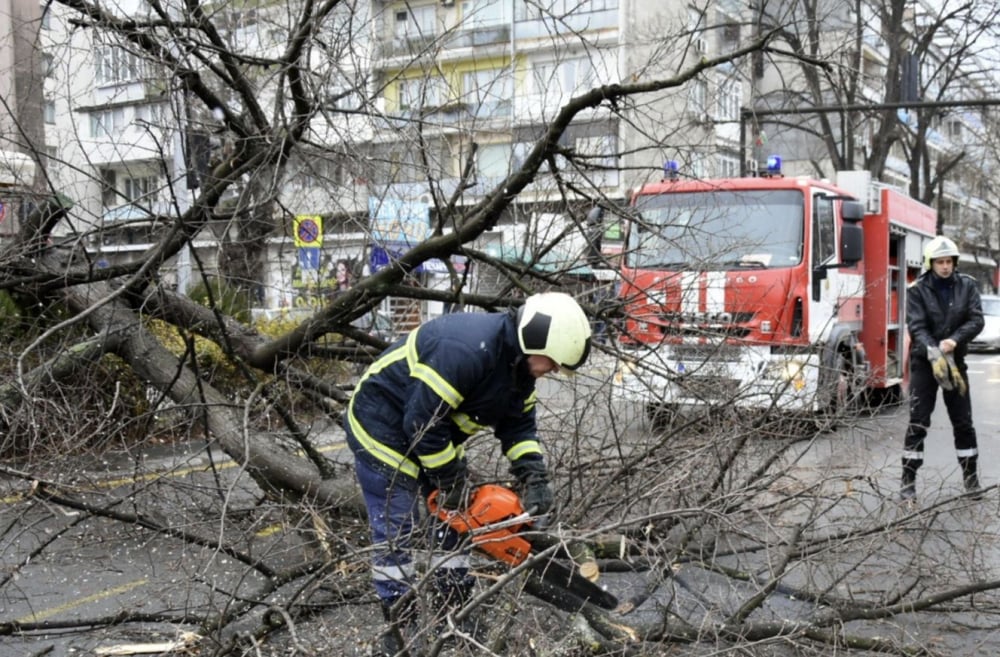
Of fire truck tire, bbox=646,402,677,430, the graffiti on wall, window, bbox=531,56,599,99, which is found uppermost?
window, bbox=531,56,599,99

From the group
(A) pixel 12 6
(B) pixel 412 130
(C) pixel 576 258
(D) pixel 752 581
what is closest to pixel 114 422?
(B) pixel 412 130

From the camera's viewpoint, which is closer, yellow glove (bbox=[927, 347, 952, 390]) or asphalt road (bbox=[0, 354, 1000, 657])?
asphalt road (bbox=[0, 354, 1000, 657])

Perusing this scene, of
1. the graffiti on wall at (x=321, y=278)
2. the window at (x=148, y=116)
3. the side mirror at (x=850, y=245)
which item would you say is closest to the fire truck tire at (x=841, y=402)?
the graffiti on wall at (x=321, y=278)

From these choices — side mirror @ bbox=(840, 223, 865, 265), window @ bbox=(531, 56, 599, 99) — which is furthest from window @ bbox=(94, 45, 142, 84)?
side mirror @ bbox=(840, 223, 865, 265)

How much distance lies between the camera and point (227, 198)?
696 centimetres

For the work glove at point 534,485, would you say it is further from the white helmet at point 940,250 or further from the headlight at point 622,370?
the white helmet at point 940,250

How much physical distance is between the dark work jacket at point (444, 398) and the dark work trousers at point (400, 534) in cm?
6

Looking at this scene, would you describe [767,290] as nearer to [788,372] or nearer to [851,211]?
[851,211]

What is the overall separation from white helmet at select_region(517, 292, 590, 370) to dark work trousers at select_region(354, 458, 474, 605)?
2.30 feet

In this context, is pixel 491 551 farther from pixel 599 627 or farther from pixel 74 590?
pixel 74 590

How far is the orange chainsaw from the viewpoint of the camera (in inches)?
143

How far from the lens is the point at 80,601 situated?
186 inches

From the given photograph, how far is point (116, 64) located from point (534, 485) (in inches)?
149

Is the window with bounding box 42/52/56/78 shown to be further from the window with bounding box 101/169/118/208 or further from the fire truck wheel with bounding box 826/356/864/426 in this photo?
the fire truck wheel with bounding box 826/356/864/426
